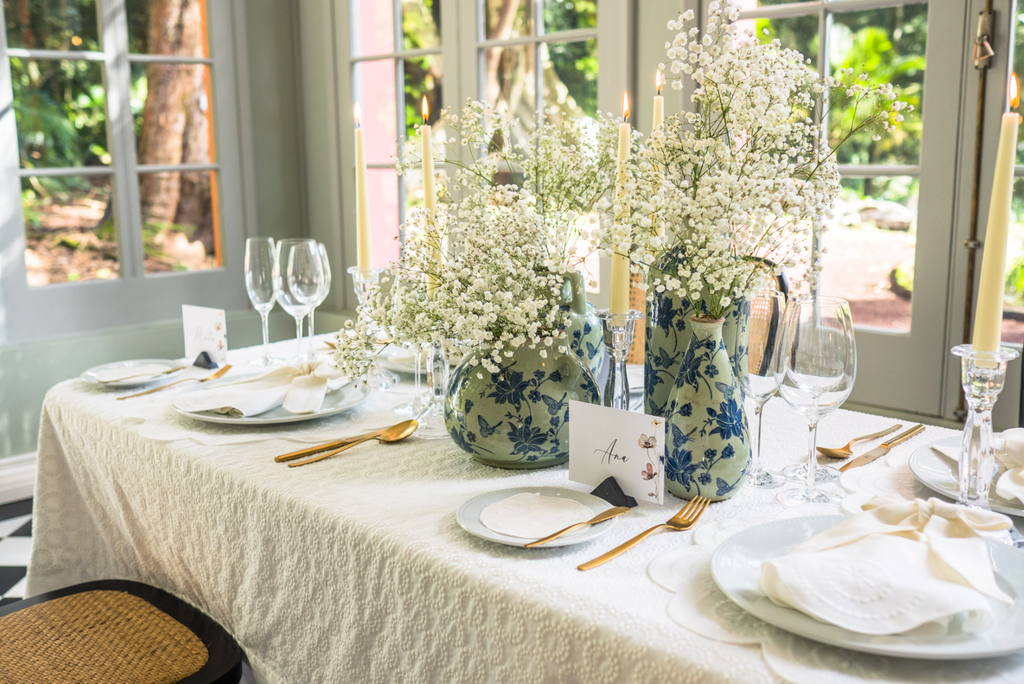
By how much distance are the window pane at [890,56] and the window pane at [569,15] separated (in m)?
0.71

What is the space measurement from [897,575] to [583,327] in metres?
0.59

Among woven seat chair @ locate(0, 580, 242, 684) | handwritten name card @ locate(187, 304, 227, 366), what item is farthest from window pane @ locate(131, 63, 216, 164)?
woven seat chair @ locate(0, 580, 242, 684)

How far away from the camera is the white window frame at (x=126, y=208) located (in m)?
2.81

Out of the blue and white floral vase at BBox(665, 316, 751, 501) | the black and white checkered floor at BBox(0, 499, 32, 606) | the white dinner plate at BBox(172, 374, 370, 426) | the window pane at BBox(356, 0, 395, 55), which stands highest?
the window pane at BBox(356, 0, 395, 55)

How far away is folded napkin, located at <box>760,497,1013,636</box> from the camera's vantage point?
66cm

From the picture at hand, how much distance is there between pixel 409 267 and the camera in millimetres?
1133

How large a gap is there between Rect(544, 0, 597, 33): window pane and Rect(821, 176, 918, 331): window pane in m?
0.87

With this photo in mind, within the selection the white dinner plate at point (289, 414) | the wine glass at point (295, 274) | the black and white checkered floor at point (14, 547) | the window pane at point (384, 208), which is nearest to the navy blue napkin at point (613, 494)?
the white dinner plate at point (289, 414)

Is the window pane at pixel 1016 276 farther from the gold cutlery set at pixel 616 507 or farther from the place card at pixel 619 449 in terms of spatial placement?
the place card at pixel 619 449

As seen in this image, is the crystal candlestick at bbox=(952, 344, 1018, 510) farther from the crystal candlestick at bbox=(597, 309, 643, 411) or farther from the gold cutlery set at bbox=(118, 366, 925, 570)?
the crystal candlestick at bbox=(597, 309, 643, 411)

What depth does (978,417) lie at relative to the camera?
90cm

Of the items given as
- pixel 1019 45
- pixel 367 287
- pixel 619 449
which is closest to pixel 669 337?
pixel 619 449

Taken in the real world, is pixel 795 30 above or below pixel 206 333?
above

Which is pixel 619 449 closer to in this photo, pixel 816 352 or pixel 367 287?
pixel 816 352
